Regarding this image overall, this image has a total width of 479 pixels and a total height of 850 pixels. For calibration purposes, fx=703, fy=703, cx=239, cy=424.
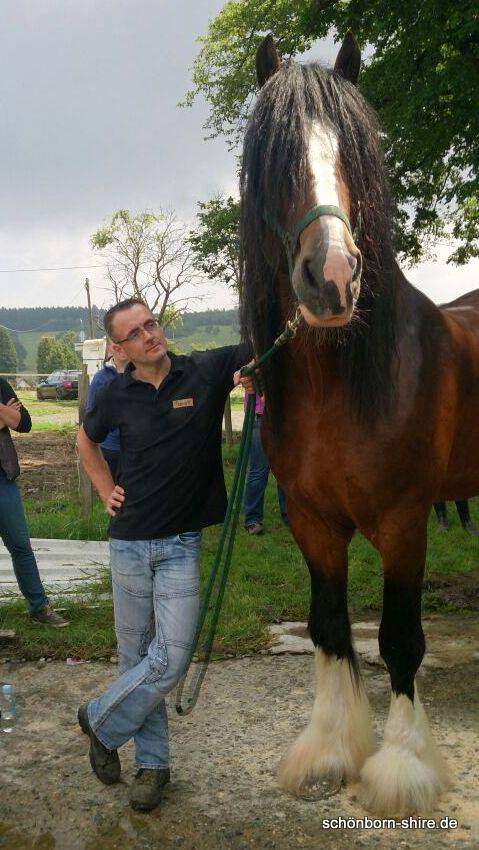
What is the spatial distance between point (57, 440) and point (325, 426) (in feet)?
47.5

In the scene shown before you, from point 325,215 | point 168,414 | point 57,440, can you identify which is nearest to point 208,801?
point 168,414

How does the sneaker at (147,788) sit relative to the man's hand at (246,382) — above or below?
below

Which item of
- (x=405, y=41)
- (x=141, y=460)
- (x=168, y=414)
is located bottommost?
(x=141, y=460)

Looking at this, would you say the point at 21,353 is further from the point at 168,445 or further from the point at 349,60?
the point at 349,60

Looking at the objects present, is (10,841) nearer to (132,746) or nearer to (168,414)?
(132,746)

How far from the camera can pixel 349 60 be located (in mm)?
2545

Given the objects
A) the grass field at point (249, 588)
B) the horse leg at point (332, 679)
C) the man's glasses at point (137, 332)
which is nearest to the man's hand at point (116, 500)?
the man's glasses at point (137, 332)

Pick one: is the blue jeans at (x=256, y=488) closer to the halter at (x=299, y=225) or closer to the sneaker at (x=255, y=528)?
the sneaker at (x=255, y=528)

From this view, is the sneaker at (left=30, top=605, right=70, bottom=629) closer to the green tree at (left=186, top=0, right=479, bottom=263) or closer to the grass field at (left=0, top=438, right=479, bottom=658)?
the grass field at (left=0, top=438, right=479, bottom=658)

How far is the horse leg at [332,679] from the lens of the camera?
271cm

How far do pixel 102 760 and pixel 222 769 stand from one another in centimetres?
48

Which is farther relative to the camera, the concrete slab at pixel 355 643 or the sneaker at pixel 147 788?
the concrete slab at pixel 355 643

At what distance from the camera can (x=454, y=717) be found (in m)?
3.13

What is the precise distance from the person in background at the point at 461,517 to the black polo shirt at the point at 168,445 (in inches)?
170
